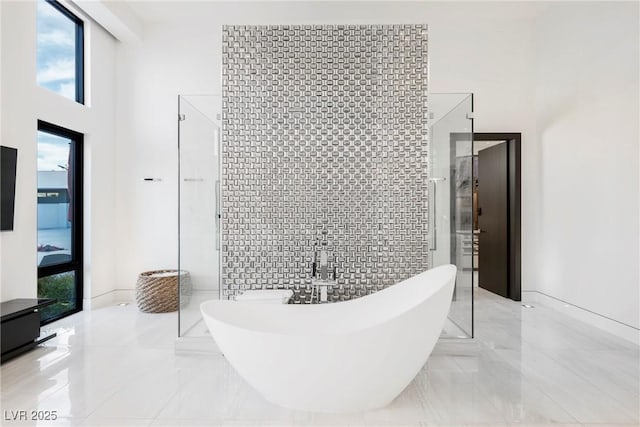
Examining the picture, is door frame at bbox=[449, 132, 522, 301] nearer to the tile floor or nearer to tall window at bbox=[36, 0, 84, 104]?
the tile floor

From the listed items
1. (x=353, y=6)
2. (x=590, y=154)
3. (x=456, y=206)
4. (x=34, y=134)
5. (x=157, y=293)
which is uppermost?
(x=353, y=6)

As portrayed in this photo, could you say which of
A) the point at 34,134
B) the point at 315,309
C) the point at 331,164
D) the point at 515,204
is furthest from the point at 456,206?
the point at 34,134

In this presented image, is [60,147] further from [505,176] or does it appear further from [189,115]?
[505,176]

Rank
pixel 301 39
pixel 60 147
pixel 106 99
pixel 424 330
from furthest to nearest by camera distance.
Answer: pixel 106 99 → pixel 60 147 → pixel 301 39 → pixel 424 330

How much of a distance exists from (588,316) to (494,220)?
1693mm

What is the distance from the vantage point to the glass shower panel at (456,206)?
130 inches

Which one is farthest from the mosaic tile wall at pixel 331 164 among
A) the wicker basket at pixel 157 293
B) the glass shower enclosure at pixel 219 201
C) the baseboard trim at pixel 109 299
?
the baseboard trim at pixel 109 299

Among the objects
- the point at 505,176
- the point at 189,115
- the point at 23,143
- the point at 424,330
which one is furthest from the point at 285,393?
the point at 505,176

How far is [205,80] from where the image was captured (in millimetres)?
5203

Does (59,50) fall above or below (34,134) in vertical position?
above

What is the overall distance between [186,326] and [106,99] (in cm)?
320

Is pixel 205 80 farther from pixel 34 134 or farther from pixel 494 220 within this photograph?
pixel 494 220

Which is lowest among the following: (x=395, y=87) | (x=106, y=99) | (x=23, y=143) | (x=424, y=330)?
(x=424, y=330)

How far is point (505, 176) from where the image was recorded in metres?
5.22
